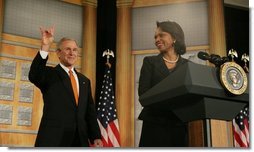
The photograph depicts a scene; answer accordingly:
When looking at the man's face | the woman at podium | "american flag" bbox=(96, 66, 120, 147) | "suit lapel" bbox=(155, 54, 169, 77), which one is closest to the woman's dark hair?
the woman at podium

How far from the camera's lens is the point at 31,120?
7.91ft

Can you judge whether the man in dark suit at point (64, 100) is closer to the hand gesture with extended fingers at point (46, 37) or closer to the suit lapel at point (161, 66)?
the hand gesture with extended fingers at point (46, 37)

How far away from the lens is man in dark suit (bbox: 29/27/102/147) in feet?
7.98

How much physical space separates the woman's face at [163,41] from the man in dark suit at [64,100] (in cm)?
60

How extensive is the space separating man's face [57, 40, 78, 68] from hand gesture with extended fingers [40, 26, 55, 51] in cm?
9

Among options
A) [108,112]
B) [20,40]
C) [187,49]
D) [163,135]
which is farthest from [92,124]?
[187,49]

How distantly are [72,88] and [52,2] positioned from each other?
66cm

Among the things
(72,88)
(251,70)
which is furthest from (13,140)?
(251,70)

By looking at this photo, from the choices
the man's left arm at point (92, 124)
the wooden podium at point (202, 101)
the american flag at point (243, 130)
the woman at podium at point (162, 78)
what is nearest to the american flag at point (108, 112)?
the man's left arm at point (92, 124)

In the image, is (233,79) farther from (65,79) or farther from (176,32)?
(65,79)

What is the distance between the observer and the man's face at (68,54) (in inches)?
101

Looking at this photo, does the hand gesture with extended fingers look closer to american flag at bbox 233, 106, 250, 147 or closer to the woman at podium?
the woman at podium

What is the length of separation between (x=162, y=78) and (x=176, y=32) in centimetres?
41

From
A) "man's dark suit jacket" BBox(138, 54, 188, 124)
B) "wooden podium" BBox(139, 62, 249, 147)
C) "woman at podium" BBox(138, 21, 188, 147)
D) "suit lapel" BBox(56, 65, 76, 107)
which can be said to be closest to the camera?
"wooden podium" BBox(139, 62, 249, 147)
